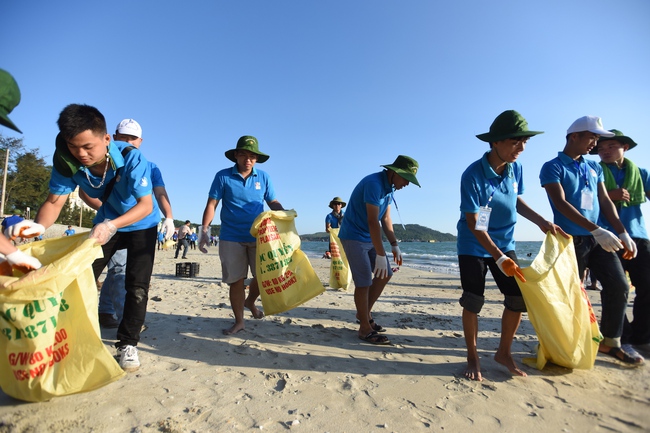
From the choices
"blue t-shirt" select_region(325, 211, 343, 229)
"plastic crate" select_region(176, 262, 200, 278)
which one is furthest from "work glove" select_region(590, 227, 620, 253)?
"plastic crate" select_region(176, 262, 200, 278)

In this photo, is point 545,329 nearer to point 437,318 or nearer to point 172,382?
point 437,318

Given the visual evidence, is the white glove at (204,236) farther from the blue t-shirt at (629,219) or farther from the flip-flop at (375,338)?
the blue t-shirt at (629,219)

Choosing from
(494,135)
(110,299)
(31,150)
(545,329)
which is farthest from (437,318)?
(31,150)

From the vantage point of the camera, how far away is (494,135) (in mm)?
2711

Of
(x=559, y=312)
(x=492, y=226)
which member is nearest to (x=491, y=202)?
(x=492, y=226)

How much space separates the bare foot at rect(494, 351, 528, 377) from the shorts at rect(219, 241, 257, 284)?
2343mm

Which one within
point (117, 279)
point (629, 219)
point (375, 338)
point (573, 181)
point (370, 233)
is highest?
point (573, 181)

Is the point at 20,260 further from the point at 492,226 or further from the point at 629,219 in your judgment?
the point at 629,219

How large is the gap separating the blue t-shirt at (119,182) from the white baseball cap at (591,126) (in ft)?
11.5

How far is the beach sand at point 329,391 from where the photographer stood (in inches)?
72.1

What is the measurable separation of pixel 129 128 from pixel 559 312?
4241 millimetres

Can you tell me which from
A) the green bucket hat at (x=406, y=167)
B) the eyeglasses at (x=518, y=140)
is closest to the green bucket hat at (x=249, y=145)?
the green bucket hat at (x=406, y=167)

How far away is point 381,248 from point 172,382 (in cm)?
203

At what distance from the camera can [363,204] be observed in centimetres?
358
